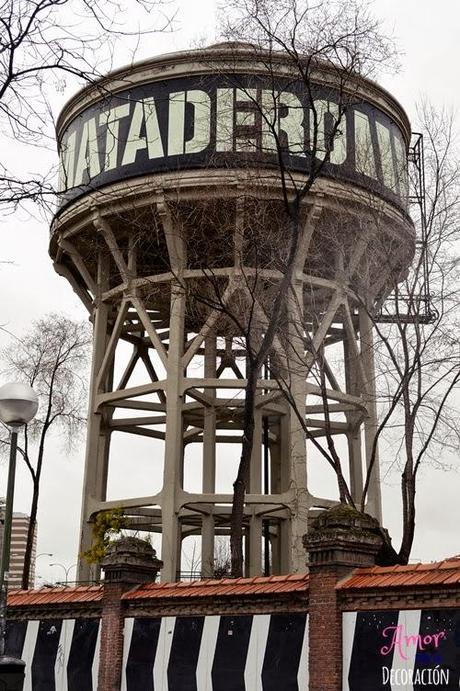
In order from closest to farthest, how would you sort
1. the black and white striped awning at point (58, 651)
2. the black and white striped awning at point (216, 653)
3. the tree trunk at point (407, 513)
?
1. the black and white striped awning at point (216, 653)
2. the black and white striped awning at point (58, 651)
3. the tree trunk at point (407, 513)

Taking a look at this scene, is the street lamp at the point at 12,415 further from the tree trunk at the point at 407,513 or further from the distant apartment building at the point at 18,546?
the distant apartment building at the point at 18,546

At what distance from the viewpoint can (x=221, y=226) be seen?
899 inches

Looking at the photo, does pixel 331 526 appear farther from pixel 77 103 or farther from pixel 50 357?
pixel 50 357

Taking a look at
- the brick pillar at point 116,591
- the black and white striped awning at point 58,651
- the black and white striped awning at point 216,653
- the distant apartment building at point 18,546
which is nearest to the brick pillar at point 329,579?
the black and white striped awning at point 216,653

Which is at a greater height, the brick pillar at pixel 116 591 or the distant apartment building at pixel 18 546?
the distant apartment building at pixel 18 546

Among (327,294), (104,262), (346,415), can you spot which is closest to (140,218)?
(104,262)

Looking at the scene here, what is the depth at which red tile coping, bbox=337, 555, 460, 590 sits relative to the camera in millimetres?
11461

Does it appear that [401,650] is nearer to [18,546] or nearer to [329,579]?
[329,579]

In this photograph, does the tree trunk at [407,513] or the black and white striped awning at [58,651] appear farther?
the tree trunk at [407,513]

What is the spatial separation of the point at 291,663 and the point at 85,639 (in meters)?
4.01

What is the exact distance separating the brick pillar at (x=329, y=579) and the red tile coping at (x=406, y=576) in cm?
19

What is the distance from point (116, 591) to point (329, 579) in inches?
157

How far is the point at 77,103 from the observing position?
27.6m

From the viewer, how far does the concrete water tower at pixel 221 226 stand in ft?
74.7
